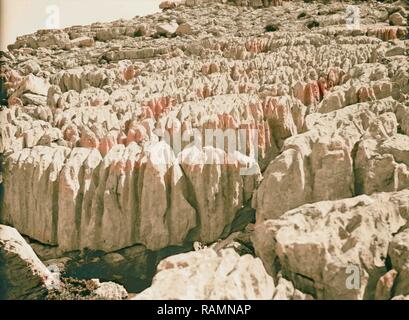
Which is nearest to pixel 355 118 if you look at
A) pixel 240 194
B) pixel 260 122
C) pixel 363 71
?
pixel 260 122

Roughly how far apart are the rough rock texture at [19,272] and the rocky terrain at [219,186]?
28 mm

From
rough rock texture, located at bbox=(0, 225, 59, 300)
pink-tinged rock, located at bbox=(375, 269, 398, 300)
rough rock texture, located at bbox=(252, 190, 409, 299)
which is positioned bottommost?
rough rock texture, located at bbox=(0, 225, 59, 300)

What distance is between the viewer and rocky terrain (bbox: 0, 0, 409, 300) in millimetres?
8000

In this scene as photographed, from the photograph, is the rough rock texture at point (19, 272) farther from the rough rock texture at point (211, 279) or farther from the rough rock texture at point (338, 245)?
the rough rock texture at point (338, 245)

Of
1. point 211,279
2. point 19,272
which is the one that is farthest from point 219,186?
point 19,272

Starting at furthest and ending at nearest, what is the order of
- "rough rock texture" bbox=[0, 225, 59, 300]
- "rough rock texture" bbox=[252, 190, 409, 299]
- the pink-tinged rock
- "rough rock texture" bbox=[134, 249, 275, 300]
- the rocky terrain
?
"rough rock texture" bbox=[0, 225, 59, 300], the rocky terrain, "rough rock texture" bbox=[252, 190, 409, 299], the pink-tinged rock, "rough rock texture" bbox=[134, 249, 275, 300]

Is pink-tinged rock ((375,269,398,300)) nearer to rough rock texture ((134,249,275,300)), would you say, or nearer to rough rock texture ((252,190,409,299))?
rough rock texture ((252,190,409,299))

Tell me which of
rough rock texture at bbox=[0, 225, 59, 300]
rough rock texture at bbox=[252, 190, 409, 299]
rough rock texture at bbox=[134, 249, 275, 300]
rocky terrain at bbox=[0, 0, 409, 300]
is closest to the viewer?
rough rock texture at bbox=[134, 249, 275, 300]

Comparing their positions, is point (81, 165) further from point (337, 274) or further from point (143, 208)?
point (337, 274)

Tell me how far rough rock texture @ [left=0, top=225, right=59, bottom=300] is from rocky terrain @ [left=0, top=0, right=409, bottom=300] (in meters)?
0.03

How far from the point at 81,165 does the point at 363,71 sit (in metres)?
8.81

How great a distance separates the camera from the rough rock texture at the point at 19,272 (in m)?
10.1

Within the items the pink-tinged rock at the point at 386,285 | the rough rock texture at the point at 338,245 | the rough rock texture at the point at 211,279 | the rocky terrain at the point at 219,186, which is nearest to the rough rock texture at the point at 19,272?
the rocky terrain at the point at 219,186

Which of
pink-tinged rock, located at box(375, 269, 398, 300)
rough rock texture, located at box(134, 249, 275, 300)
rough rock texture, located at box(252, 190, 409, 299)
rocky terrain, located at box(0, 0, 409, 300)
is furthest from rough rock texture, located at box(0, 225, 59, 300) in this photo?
pink-tinged rock, located at box(375, 269, 398, 300)
